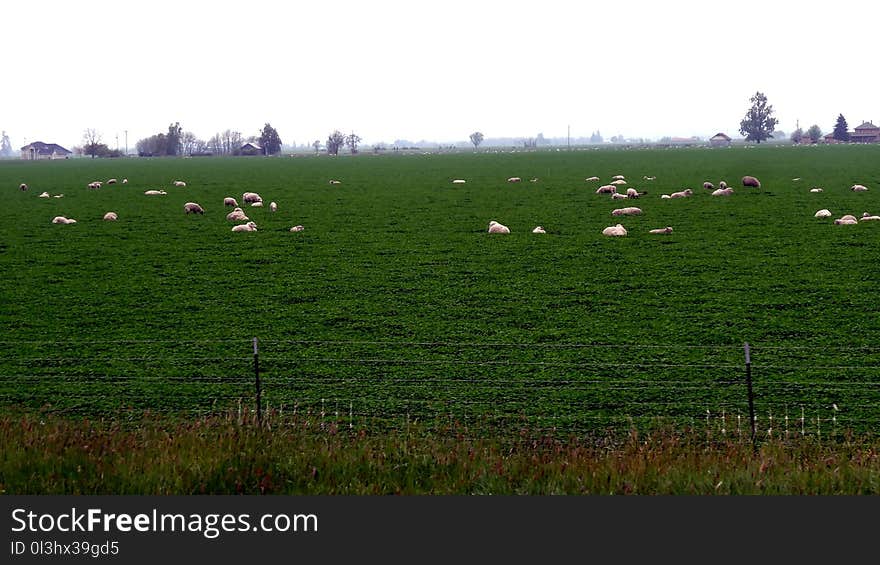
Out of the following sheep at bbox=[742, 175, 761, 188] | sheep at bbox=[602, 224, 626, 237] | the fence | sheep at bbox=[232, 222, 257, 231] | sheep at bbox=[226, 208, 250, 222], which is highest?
sheep at bbox=[742, 175, 761, 188]

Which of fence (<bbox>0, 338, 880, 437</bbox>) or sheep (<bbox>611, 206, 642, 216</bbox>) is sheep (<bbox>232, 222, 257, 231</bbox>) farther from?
fence (<bbox>0, 338, 880, 437</bbox>)

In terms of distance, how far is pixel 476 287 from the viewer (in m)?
17.2

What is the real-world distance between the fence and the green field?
4cm

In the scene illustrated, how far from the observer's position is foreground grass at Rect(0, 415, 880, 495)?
7125 mm

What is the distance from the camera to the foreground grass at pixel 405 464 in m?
7.12

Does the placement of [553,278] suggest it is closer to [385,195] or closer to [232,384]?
[232,384]

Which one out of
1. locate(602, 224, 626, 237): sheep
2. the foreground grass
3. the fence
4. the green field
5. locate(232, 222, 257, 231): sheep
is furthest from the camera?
locate(232, 222, 257, 231): sheep

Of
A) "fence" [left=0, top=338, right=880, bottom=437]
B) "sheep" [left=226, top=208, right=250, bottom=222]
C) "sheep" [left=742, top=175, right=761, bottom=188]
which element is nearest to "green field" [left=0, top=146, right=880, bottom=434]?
"fence" [left=0, top=338, right=880, bottom=437]

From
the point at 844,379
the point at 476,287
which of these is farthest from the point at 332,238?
the point at 844,379

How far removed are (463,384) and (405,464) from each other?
3456 mm

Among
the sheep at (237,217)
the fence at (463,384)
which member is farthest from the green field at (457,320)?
the sheep at (237,217)

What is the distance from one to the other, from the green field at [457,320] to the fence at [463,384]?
0.04m

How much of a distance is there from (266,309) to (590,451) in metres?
8.74

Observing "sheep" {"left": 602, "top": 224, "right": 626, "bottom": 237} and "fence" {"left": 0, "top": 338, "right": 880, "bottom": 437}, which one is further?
"sheep" {"left": 602, "top": 224, "right": 626, "bottom": 237}
